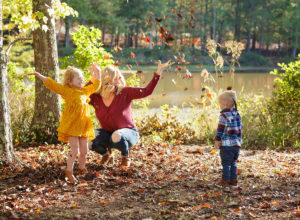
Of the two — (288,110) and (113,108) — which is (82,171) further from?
(288,110)

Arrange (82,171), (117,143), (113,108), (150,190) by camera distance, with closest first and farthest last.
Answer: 1. (150,190)
2. (82,171)
3. (117,143)
4. (113,108)

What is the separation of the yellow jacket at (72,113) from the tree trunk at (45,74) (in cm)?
195

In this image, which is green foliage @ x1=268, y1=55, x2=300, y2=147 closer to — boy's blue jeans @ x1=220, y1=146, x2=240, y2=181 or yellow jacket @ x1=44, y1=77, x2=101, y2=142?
boy's blue jeans @ x1=220, y1=146, x2=240, y2=181

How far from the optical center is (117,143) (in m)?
4.30

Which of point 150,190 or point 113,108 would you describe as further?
point 113,108

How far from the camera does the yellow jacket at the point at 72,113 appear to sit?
3.88 meters

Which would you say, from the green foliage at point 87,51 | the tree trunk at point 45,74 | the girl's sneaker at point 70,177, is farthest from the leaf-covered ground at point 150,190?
the green foliage at point 87,51

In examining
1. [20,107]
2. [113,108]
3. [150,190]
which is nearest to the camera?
[150,190]

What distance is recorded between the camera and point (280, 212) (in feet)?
10.4

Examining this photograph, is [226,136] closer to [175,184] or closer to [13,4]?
[175,184]

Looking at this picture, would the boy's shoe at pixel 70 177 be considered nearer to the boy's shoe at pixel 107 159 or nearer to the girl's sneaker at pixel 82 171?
the girl's sneaker at pixel 82 171

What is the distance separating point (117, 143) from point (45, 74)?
7.12ft

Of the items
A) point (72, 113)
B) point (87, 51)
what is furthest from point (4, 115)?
point (87, 51)

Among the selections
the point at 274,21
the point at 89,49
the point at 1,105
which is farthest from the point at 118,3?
the point at 1,105
